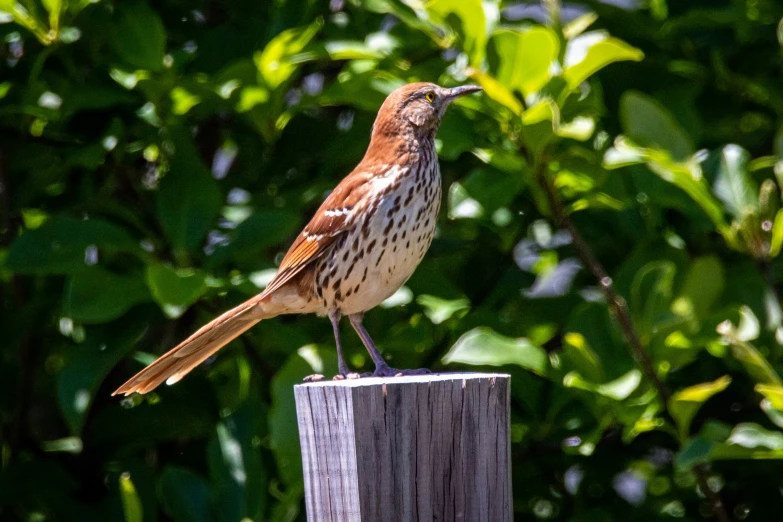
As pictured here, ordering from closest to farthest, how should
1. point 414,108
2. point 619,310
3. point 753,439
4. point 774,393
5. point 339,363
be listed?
1. point 774,393
2. point 753,439
3. point 619,310
4. point 339,363
5. point 414,108

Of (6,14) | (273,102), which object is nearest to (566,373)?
(273,102)

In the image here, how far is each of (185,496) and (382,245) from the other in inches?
35.9

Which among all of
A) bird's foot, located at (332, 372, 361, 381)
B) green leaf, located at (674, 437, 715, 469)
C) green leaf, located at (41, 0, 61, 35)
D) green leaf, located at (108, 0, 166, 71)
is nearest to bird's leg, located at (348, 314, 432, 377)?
bird's foot, located at (332, 372, 361, 381)

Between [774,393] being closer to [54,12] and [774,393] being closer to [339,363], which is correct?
[339,363]

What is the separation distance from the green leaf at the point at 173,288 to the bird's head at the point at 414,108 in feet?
2.84

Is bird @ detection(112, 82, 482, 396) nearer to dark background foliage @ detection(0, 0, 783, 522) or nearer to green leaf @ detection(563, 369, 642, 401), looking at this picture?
dark background foliage @ detection(0, 0, 783, 522)

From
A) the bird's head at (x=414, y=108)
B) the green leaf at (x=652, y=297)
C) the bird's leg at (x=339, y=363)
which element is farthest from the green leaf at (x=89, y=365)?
the green leaf at (x=652, y=297)

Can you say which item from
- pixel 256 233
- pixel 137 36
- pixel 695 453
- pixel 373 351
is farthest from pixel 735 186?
pixel 137 36

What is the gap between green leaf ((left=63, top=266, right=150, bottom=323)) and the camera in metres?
3.26

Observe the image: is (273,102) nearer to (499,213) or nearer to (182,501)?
(499,213)

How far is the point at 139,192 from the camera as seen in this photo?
397cm

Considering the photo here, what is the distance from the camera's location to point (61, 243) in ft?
11.1

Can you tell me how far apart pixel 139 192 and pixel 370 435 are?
2038 millimetres

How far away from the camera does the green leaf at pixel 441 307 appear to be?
3429mm
